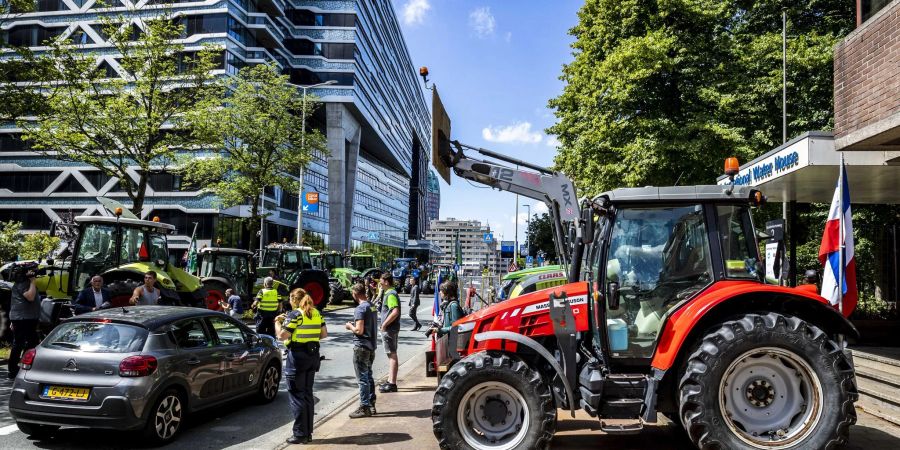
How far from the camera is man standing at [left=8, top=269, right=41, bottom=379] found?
9.69 metres

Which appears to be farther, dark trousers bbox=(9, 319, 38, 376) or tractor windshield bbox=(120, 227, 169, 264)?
tractor windshield bbox=(120, 227, 169, 264)

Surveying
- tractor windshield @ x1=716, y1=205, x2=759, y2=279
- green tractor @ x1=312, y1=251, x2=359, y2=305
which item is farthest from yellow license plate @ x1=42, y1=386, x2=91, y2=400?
green tractor @ x1=312, y1=251, x2=359, y2=305

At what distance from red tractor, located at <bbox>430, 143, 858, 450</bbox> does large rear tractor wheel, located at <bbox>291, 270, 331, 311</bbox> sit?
15.5m

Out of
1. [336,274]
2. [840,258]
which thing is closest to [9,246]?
[336,274]

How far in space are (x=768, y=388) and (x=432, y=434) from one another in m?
3.51

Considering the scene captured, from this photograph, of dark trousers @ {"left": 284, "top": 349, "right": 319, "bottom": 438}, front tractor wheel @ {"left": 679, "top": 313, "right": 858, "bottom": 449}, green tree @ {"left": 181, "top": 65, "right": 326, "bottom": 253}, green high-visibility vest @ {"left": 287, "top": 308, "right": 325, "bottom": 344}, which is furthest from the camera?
green tree @ {"left": 181, "top": 65, "right": 326, "bottom": 253}

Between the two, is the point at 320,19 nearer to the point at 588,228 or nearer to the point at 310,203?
the point at 310,203

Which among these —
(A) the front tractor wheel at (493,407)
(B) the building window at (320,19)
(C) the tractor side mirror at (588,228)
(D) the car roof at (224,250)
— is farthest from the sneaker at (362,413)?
(B) the building window at (320,19)

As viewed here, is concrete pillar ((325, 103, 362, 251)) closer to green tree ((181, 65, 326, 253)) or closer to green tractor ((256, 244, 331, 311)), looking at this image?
green tree ((181, 65, 326, 253))

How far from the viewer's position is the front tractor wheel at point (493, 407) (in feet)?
17.8

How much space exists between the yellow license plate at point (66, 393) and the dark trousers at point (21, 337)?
4.30 meters

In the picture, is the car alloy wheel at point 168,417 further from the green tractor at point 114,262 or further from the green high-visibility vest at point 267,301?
the green high-visibility vest at point 267,301

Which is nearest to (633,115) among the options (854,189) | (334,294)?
(854,189)

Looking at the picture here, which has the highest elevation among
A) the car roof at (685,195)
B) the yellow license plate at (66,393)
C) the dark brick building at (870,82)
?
the dark brick building at (870,82)
